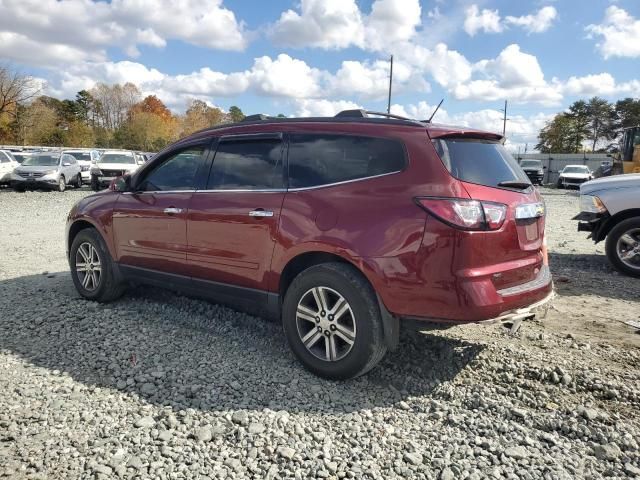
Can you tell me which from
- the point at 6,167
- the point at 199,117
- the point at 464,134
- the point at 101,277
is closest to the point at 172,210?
the point at 101,277

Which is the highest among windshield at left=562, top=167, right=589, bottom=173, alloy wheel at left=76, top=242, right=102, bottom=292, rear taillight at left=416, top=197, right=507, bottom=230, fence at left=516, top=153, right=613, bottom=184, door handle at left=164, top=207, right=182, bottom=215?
fence at left=516, top=153, right=613, bottom=184

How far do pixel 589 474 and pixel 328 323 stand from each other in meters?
1.74

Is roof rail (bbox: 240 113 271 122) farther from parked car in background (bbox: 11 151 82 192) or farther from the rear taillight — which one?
parked car in background (bbox: 11 151 82 192)

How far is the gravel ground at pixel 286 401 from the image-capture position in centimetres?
275

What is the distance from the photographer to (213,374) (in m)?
3.75

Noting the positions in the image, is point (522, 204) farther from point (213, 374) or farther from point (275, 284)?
point (213, 374)

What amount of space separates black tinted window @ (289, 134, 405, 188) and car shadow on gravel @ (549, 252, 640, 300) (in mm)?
3817

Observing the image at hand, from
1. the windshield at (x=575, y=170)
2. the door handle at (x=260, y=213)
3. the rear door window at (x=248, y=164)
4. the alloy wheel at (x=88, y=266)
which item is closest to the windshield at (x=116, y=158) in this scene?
the alloy wheel at (x=88, y=266)

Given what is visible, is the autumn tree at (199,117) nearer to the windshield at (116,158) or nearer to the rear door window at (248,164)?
the windshield at (116,158)

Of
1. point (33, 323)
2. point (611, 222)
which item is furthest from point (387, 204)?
point (611, 222)

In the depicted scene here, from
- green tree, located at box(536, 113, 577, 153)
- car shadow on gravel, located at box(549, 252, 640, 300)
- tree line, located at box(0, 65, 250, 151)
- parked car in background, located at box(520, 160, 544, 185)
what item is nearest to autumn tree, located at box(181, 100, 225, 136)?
tree line, located at box(0, 65, 250, 151)

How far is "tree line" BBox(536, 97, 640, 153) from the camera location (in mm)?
79438

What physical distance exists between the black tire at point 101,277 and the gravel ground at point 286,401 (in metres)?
0.16

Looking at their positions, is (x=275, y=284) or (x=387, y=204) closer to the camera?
(x=387, y=204)
